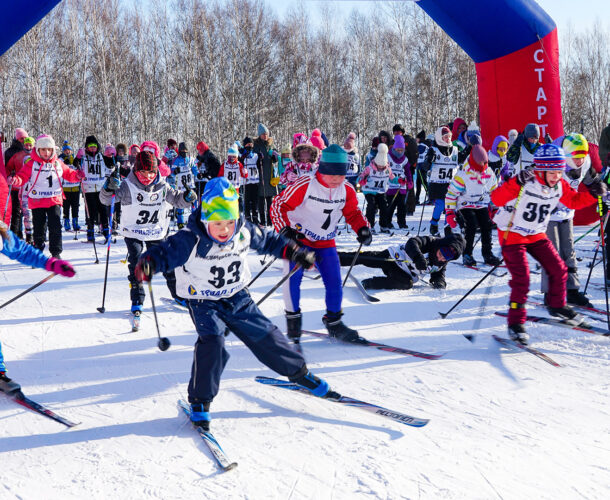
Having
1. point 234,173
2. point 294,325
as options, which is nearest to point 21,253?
point 294,325

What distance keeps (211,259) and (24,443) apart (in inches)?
55.2

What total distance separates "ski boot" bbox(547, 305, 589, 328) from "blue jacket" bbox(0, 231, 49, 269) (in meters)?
4.02

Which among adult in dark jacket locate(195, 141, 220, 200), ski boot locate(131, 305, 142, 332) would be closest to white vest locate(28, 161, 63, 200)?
ski boot locate(131, 305, 142, 332)

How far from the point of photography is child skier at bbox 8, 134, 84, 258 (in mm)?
7492

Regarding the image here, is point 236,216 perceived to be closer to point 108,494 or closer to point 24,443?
point 108,494

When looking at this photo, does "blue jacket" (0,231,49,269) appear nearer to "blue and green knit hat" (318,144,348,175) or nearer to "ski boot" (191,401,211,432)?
"ski boot" (191,401,211,432)

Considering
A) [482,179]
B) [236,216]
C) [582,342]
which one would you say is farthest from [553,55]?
[236,216]

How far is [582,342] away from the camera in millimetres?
4449

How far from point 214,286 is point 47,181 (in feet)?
18.2

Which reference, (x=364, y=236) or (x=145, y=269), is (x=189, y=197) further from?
(x=145, y=269)

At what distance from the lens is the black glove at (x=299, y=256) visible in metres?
3.42

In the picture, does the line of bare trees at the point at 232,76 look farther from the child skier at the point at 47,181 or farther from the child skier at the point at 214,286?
the child skier at the point at 214,286

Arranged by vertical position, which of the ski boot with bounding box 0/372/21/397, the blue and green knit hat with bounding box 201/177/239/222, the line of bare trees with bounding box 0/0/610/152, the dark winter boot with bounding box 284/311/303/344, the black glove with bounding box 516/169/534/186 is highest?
the line of bare trees with bounding box 0/0/610/152

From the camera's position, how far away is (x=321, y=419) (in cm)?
315
